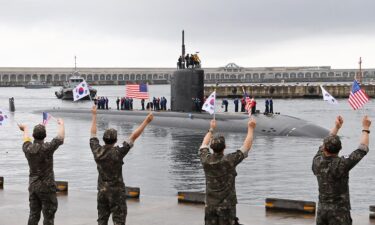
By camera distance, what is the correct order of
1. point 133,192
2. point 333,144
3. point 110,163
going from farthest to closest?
point 133,192 → point 110,163 → point 333,144

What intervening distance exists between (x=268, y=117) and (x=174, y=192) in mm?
17620

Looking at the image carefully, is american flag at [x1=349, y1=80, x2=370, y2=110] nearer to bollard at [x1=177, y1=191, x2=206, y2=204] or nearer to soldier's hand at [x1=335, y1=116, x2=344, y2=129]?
bollard at [x1=177, y1=191, x2=206, y2=204]

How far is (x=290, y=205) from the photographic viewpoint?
39.0 feet

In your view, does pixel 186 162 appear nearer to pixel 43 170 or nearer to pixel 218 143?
pixel 43 170

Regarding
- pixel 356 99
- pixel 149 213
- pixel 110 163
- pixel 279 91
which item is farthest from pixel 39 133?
pixel 279 91

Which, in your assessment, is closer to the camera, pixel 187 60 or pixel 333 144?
pixel 333 144

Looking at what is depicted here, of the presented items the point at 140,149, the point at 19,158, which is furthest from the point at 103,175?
the point at 140,149

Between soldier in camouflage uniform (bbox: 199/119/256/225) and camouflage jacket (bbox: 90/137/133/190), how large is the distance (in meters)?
1.25

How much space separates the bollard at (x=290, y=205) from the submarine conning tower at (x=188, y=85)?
78.6ft

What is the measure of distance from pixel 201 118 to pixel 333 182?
28.7 m

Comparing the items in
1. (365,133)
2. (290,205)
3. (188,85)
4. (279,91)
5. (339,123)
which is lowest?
(290,205)

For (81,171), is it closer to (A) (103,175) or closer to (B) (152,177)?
(B) (152,177)

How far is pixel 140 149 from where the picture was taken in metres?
30.5

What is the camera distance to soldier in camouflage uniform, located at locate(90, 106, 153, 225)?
8680 millimetres
